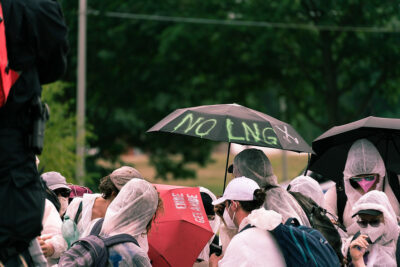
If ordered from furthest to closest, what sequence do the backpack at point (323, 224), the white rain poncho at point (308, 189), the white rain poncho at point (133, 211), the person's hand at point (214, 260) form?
the white rain poncho at point (308, 189) → the person's hand at point (214, 260) → the backpack at point (323, 224) → the white rain poncho at point (133, 211)

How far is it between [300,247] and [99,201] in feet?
5.60

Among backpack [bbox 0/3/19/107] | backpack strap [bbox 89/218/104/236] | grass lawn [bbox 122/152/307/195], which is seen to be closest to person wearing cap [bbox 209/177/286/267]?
backpack strap [bbox 89/218/104/236]

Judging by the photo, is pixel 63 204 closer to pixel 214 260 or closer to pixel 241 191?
pixel 214 260

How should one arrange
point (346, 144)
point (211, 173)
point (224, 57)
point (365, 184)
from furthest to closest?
point (211, 173) → point (224, 57) → point (346, 144) → point (365, 184)

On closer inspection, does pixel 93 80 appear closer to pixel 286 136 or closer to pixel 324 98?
pixel 324 98

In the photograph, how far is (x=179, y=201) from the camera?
234 inches

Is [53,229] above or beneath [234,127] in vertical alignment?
beneath

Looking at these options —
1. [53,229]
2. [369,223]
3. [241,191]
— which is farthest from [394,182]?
[53,229]

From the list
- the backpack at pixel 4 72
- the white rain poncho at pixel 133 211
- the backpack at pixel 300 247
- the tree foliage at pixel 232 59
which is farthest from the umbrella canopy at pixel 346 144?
the tree foliage at pixel 232 59

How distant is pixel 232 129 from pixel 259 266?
1834mm

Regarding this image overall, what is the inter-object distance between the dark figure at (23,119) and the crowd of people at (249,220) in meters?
0.24

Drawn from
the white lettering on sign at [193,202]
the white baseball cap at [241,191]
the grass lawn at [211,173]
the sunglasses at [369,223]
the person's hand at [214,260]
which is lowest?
the grass lawn at [211,173]

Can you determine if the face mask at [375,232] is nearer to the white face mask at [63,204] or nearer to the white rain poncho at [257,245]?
the white rain poncho at [257,245]

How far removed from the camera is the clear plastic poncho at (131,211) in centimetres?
448
